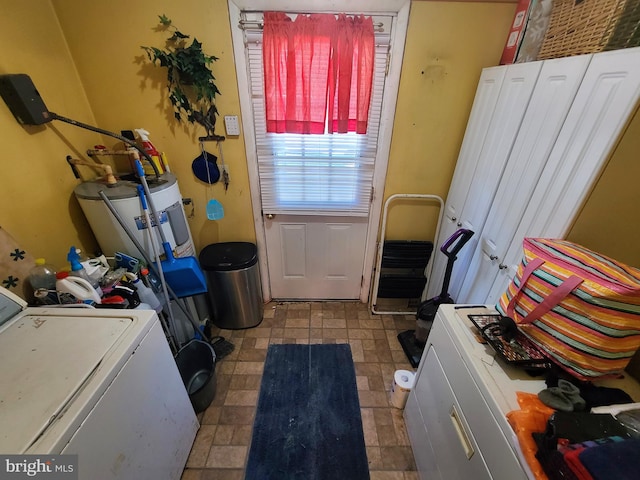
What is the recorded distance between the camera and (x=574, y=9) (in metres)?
1.02

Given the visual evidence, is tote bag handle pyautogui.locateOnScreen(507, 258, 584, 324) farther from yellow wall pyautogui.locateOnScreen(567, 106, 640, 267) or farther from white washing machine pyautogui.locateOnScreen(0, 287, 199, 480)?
white washing machine pyautogui.locateOnScreen(0, 287, 199, 480)

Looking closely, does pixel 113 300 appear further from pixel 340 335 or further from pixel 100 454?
pixel 340 335

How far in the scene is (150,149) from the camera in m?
1.57

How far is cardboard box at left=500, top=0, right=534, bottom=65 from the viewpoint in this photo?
1.33 meters

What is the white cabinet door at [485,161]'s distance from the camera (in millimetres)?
1224

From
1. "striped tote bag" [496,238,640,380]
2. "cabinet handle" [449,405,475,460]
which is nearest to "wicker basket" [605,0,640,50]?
"striped tote bag" [496,238,640,380]

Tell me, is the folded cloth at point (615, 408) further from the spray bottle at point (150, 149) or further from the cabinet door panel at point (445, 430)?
the spray bottle at point (150, 149)

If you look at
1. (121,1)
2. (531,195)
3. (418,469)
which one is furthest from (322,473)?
(121,1)

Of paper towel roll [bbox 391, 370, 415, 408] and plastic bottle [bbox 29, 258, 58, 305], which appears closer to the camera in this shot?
plastic bottle [bbox 29, 258, 58, 305]

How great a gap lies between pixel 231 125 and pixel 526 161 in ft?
5.38

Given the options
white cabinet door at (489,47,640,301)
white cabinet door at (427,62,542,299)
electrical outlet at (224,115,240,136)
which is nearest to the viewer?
white cabinet door at (489,47,640,301)

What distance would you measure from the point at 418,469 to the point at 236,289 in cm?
150

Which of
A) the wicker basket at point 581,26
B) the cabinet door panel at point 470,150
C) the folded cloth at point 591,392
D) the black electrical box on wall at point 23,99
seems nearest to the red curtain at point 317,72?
the cabinet door panel at point 470,150

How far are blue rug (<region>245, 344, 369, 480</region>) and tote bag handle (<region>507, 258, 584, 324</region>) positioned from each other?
3.65ft
